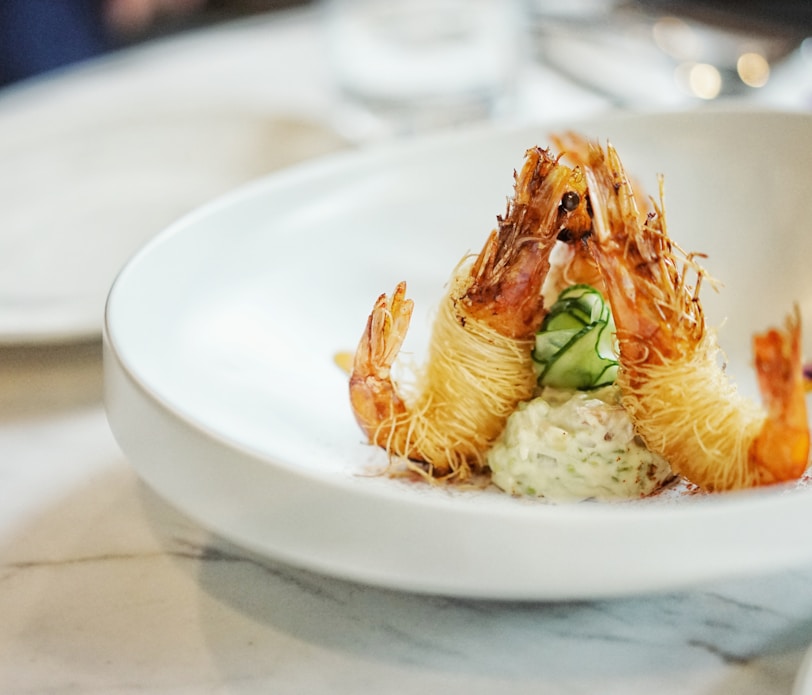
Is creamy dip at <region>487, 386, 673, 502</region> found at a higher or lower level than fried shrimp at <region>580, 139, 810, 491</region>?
lower

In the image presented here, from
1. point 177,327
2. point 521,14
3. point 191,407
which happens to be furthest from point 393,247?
point 521,14

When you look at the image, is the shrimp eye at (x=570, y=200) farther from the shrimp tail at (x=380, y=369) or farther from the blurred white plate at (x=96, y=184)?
the blurred white plate at (x=96, y=184)

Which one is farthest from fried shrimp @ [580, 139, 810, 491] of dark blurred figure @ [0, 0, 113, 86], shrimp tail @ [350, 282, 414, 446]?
dark blurred figure @ [0, 0, 113, 86]

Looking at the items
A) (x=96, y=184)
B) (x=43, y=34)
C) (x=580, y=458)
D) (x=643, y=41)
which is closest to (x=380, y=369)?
(x=580, y=458)

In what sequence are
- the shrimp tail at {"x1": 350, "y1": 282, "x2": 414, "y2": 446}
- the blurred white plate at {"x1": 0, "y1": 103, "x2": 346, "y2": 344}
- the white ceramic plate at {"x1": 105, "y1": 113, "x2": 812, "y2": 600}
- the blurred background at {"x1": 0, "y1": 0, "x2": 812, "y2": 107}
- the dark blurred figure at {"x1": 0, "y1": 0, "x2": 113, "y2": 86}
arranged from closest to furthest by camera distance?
the white ceramic plate at {"x1": 105, "y1": 113, "x2": 812, "y2": 600}
the shrimp tail at {"x1": 350, "y1": 282, "x2": 414, "y2": 446}
the blurred white plate at {"x1": 0, "y1": 103, "x2": 346, "y2": 344}
the blurred background at {"x1": 0, "y1": 0, "x2": 812, "y2": 107}
the dark blurred figure at {"x1": 0, "y1": 0, "x2": 113, "y2": 86}

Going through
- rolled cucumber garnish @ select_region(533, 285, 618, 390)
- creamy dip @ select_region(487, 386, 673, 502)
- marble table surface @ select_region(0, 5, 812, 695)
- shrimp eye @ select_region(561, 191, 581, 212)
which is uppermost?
shrimp eye @ select_region(561, 191, 581, 212)

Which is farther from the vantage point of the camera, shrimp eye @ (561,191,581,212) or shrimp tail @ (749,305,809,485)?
shrimp eye @ (561,191,581,212)

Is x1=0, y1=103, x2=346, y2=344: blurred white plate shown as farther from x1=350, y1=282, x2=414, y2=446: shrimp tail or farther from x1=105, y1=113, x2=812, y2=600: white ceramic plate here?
x1=350, y1=282, x2=414, y2=446: shrimp tail
